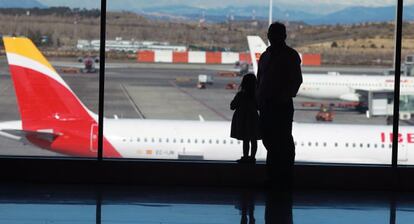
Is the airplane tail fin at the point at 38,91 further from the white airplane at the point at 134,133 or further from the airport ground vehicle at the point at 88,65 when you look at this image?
the airport ground vehicle at the point at 88,65

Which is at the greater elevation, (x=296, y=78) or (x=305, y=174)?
(x=296, y=78)

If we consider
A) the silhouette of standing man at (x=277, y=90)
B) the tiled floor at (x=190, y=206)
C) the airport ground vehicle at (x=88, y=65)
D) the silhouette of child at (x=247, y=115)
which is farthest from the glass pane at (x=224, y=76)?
the silhouette of standing man at (x=277, y=90)

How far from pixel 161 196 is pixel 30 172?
0.88m

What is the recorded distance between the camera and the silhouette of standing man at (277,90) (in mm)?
3951

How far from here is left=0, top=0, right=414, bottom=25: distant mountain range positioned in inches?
408

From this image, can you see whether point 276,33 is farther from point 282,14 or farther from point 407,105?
point 407,105

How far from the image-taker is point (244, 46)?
54.7ft

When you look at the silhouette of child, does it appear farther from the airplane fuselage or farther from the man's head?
the airplane fuselage

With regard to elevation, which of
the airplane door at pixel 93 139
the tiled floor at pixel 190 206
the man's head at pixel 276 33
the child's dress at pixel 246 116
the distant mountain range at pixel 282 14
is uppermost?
the distant mountain range at pixel 282 14

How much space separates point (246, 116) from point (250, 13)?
1119 centimetres

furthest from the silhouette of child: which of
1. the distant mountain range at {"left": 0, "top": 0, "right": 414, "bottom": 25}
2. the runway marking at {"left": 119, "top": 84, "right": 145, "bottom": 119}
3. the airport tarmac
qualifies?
the runway marking at {"left": 119, "top": 84, "right": 145, "bottom": 119}

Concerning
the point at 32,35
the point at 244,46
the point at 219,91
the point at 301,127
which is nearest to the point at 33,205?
the point at 301,127

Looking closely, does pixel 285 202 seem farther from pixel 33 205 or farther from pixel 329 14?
pixel 329 14

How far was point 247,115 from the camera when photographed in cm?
452
